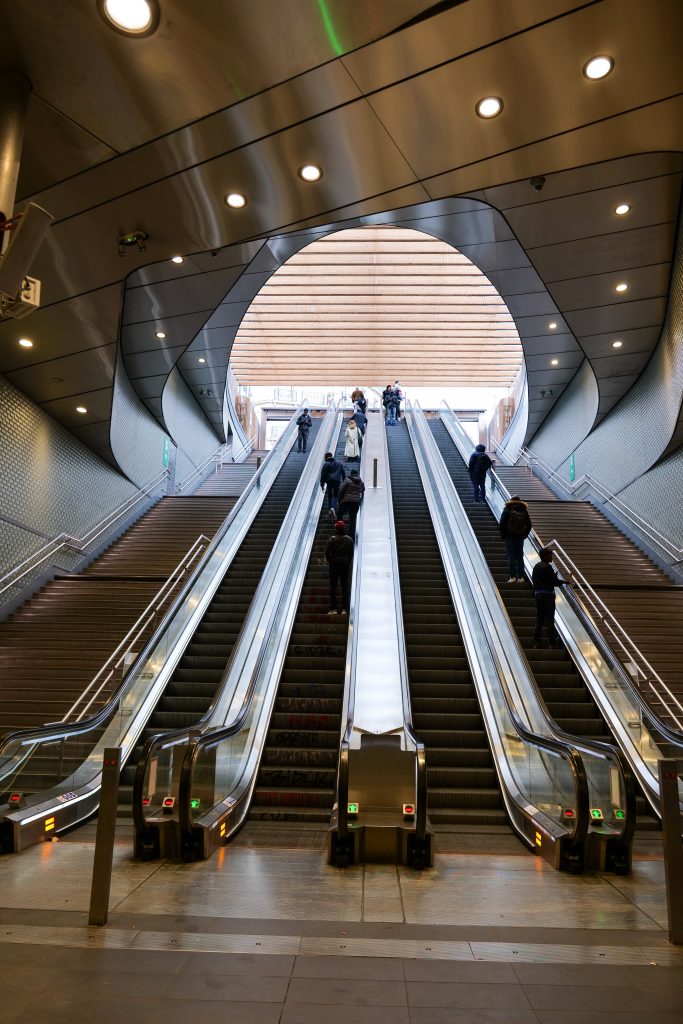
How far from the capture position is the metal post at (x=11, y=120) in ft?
16.3

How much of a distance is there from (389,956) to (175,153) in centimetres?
640

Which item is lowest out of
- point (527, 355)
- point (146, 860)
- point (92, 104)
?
point (146, 860)

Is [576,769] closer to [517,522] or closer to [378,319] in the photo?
[517,522]

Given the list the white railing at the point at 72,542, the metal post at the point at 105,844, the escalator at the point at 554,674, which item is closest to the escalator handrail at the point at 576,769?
the escalator at the point at 554,674

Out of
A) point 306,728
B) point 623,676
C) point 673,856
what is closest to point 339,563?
point 306,728

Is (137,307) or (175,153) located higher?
(137,307)

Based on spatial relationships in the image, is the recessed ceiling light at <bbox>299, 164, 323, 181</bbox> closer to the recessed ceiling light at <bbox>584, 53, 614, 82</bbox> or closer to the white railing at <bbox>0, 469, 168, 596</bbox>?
the recessed ceiling light at <bbox>584, 53, 614, 82</bbox>

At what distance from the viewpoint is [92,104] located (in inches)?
213

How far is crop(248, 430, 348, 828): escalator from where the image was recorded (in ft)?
20.4

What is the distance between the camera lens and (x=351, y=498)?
1227 centimetres

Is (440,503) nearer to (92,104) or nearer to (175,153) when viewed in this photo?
(175,153)

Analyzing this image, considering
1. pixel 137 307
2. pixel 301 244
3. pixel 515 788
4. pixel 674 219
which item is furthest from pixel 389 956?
pixel 301 244

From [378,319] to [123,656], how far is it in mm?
18088

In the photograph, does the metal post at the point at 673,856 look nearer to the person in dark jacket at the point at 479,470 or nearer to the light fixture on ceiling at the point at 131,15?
the light fixture on ceiling at the point at 131,15
